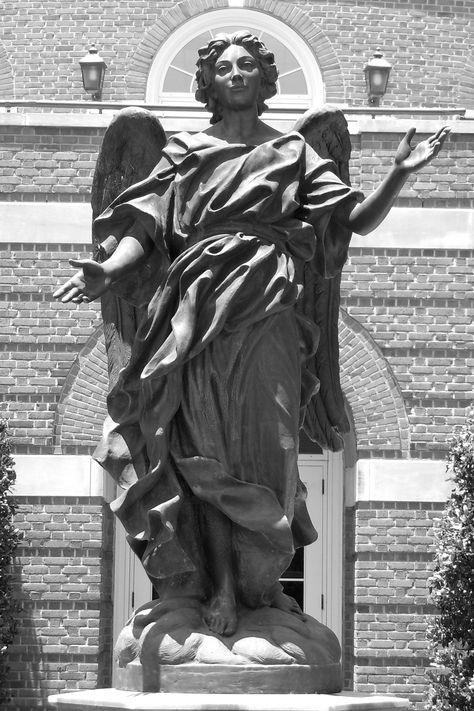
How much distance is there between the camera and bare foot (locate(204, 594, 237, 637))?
4.32 meters

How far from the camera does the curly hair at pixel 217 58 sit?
16.0ft

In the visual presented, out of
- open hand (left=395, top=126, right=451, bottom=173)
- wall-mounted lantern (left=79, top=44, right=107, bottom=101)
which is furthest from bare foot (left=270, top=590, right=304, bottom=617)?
wall-mounted lantern (left=79, top=44, right=107, bottom=101)

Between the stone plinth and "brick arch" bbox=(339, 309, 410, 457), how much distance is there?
862cm

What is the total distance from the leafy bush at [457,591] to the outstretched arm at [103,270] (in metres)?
6.33

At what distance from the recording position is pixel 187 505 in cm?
456

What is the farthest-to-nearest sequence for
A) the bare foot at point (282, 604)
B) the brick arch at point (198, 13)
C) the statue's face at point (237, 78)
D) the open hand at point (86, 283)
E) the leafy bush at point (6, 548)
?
1. the brick arch at point (198, 13)
2. the leafy bush at point (6, 548)
3. the statue's face at point (237, 78)
4. the bare foot at point (282, 604)
5. the open hand at point (86, 283)

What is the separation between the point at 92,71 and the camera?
653 inches

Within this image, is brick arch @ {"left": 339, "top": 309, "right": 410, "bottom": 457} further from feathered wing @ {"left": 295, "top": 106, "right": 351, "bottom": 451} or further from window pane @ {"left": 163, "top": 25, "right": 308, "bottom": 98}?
feathered wing @ {"left": 295, "top": 106, "right": 351, "bottom": 451}

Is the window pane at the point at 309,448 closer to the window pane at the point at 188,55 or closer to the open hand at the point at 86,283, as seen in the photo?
the window pane at the point at 188,55

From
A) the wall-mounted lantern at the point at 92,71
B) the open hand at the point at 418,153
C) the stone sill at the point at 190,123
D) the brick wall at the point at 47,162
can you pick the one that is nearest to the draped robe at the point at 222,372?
the open hand at the point at 418,153

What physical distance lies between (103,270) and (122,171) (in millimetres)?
715

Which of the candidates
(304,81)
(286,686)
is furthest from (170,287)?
(304,81)

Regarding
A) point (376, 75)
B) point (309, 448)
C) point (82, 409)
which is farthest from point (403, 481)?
point (376, 75)

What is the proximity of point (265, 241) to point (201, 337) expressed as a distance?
40 centimetres
